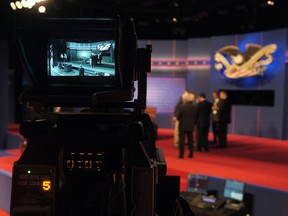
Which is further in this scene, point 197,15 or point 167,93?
point 167,93

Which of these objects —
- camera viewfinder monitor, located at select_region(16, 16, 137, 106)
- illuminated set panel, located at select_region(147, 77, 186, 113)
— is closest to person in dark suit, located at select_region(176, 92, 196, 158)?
camera viewfinder monitor, located at select_region(16, 16, 137, 106)

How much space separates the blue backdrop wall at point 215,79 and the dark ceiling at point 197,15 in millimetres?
293

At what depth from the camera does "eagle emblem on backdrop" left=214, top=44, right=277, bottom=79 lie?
36.7 feet

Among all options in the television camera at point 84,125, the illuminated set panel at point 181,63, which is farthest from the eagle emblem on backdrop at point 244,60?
the television camera at point 84,125

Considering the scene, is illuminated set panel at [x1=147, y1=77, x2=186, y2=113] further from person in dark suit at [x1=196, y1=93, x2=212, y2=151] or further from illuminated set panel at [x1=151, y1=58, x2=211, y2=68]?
person in dark suit at [x1=196, y1=93, x2=212, y2=151]

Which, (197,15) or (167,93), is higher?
(197,15)

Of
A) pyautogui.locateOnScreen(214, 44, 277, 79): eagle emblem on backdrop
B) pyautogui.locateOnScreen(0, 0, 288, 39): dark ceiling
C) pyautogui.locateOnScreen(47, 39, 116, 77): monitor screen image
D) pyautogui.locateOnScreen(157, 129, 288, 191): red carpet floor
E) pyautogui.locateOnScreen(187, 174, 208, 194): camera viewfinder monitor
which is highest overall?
pyautogui.locateOnScreen(0, 0, 288, 39): dark ceiling

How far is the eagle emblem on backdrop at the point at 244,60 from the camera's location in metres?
11.2

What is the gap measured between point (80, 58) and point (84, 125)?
0.83 feet

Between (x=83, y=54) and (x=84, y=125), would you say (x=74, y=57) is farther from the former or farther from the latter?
(x=84, y=125)

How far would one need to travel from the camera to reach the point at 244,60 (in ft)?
38.4

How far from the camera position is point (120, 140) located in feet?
4.27

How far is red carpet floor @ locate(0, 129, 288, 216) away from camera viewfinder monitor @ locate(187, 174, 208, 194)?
0.83 metres

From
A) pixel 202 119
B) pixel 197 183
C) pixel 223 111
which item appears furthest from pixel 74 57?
pixel 223 111
